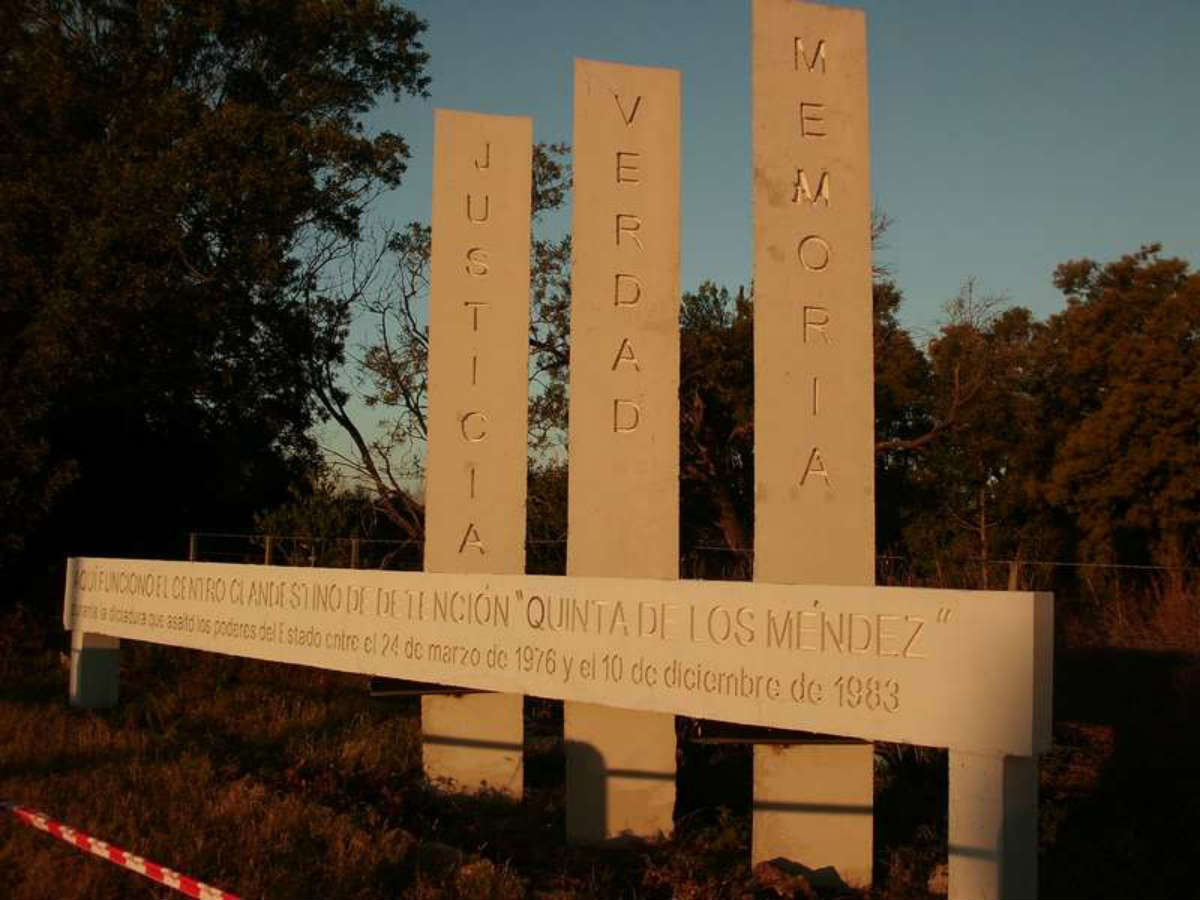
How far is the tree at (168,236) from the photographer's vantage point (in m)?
15.1

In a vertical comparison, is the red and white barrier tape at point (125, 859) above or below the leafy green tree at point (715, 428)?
below

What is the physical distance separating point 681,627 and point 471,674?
1.69 metres

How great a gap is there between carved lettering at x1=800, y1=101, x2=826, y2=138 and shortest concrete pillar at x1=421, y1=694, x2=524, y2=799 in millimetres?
4604

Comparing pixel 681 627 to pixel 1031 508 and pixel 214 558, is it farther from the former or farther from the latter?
pixel 1031 508

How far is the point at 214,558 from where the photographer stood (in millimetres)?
19750

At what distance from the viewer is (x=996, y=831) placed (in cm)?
524

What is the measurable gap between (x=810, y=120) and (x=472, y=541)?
3978 mm

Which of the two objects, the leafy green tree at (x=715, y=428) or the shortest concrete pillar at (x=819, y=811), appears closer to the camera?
the shortest concrete pillar at (x=819, y=811)

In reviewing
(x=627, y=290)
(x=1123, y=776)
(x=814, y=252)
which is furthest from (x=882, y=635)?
(x=1123, y=776)

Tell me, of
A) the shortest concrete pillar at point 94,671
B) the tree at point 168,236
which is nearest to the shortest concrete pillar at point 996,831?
the shortest concrete pillar at point 94,671

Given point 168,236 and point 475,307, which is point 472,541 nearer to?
point 475,307

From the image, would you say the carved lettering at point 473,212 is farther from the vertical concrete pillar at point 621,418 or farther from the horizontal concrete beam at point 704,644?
the horizontal concrete beam at point 704,644

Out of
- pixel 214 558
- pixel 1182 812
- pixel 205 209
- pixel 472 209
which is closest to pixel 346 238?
pixel 205 209

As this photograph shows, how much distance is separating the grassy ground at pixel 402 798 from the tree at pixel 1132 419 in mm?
15326
